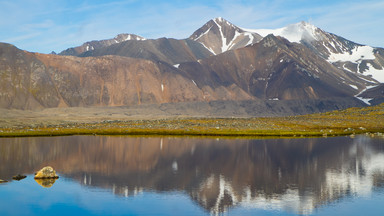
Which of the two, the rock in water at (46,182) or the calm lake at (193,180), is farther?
the rock in water at (46,182)

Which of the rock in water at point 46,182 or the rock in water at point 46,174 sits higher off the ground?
the rock in water at point 46,174

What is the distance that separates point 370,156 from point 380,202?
28351mm

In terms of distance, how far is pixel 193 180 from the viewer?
43.8 metres

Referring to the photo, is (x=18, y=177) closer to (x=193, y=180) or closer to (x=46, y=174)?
(x=46, y=174)

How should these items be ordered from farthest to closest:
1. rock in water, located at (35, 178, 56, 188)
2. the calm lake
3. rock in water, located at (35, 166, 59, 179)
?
rock in water, located at (35, 166, 59, 179) → rock in water, located at (35, 178, 56, 188) → the calm lake

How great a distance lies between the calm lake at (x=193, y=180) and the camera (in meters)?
34.2

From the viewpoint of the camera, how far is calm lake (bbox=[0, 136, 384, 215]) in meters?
34.2

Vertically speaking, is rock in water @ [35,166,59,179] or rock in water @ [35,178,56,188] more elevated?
rock in water @ [35,166,59,179]

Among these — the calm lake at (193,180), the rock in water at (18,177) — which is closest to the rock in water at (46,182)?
the calm lake at (193,180)

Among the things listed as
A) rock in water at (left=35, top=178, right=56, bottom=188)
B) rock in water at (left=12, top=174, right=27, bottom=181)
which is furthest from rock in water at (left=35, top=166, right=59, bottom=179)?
rock in water at (left=12, top=174, right=27, bottom=181)

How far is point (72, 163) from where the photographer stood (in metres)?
54.5

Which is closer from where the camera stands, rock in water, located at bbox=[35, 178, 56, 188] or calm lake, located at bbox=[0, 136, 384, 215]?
calm lake, located at bbox=[0, 136, 384, 215]

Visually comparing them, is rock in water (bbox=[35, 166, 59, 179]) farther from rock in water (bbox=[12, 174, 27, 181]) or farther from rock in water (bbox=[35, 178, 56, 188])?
rock in water (bbox=[12, 174, 27, 181])

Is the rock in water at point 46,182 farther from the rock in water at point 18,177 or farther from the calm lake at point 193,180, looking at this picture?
the rock in water at point 18,177
